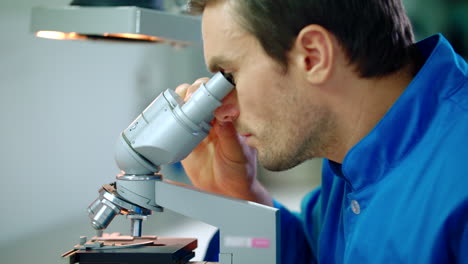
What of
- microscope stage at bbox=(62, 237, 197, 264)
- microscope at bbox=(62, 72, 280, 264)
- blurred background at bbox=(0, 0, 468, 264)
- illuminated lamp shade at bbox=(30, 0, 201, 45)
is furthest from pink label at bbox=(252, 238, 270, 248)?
blurred background at bbox=(0, 0, 468, 264)

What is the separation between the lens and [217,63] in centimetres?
106

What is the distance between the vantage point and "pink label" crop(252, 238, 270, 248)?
103 cm

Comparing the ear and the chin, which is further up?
the ear

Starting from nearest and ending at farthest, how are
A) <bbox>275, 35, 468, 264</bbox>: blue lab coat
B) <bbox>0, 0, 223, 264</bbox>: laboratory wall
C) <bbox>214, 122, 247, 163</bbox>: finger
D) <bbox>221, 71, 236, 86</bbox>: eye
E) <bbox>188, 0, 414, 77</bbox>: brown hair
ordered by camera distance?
<bbox>275, 35, 468, 264</bbox>: blue lab coat
<bbox>188, 0, 414, 77</bbox>: brown hair
<bbox>221, 71, 236, 86</bbox>: eye
<bbox>214, 122, 247, 163</bbox>: finger
<bbox>0, 0, 223, 264</bbox>: laboratory wall

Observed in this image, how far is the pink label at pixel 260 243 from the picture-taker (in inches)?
40.5

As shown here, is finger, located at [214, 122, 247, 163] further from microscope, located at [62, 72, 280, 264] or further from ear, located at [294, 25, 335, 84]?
ear, located at [294, 25, 335, 84]

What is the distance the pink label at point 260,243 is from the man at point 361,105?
0.15m

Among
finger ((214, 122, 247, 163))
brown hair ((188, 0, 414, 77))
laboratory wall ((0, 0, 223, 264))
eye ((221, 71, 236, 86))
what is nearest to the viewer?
brown hair ((188, 0, 414, 77))

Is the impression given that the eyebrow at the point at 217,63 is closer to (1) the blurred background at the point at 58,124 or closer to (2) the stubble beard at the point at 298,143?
(2) the stubble beard at the point at 298,143

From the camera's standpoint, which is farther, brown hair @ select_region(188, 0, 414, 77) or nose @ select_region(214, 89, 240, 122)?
nose @ select_region(214, 89, 240, 122)

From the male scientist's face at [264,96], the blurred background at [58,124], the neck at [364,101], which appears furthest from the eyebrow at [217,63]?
the blurred background at [58,124]

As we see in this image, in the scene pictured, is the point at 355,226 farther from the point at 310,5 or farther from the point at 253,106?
the point at 310,5

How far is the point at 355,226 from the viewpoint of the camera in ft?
3.33

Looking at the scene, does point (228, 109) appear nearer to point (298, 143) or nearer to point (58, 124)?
point (298, 143)
